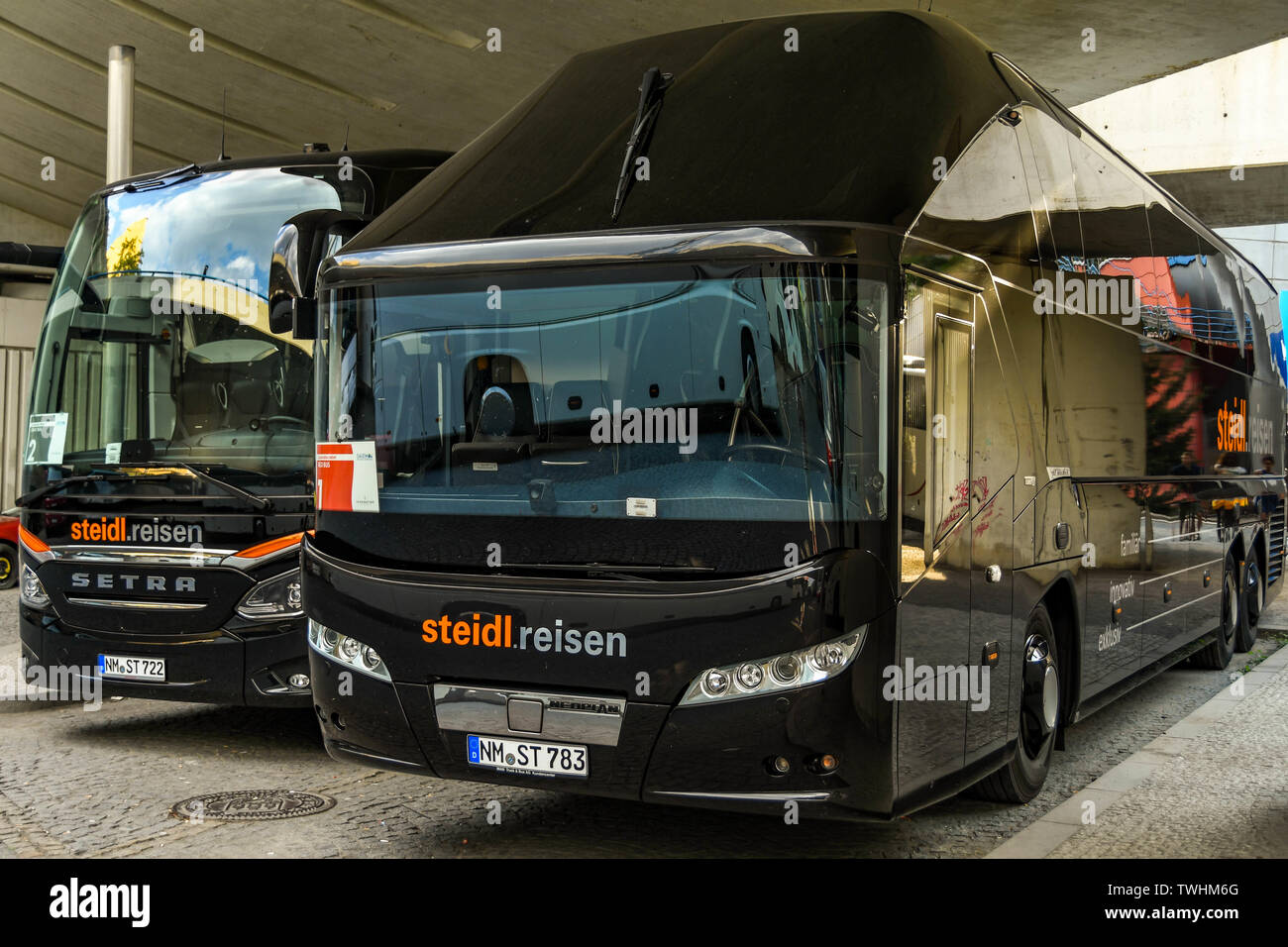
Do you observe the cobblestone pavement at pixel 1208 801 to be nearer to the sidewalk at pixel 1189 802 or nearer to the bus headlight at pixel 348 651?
the sidewalk at pixel 1189 802

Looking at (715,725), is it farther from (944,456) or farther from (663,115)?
(663,115)

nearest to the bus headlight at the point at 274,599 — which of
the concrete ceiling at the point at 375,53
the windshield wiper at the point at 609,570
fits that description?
the windshield wiper at the point at 609,570

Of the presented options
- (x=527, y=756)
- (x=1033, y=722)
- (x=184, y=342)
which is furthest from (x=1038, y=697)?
(x=184, y=342)

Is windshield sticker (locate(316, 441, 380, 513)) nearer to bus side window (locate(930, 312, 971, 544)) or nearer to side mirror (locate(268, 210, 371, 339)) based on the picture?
side mirror (locate(268, 210, 371, 339))

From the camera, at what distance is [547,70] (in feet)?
51.9

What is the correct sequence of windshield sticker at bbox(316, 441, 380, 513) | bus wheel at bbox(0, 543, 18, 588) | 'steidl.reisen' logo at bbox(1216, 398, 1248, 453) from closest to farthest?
windshield sticker at bbox(316, 441, 380, 513) → 'steidl.reisen' logo at bbox(1216, 398, 1248, 453) → bus wheel at bbox(0, 543, 18, 588)

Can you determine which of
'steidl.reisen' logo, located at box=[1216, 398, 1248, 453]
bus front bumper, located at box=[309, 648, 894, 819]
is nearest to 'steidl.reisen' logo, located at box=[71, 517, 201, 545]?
bus front bumper, located at box=[309, 648, 894, 819]

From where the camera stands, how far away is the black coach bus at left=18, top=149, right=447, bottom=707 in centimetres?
764

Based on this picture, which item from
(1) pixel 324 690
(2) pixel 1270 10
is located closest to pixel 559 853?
(1) pixel 324 690

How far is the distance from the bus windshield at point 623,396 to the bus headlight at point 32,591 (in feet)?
10.7

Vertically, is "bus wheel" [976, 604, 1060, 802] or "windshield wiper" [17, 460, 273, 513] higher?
"windshield wiper" [17, 460, 273, 513]

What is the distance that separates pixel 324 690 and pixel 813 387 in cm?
239

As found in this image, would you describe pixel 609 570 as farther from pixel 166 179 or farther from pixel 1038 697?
pixel 166 179

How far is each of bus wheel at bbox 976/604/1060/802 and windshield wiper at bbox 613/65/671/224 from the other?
274cm
